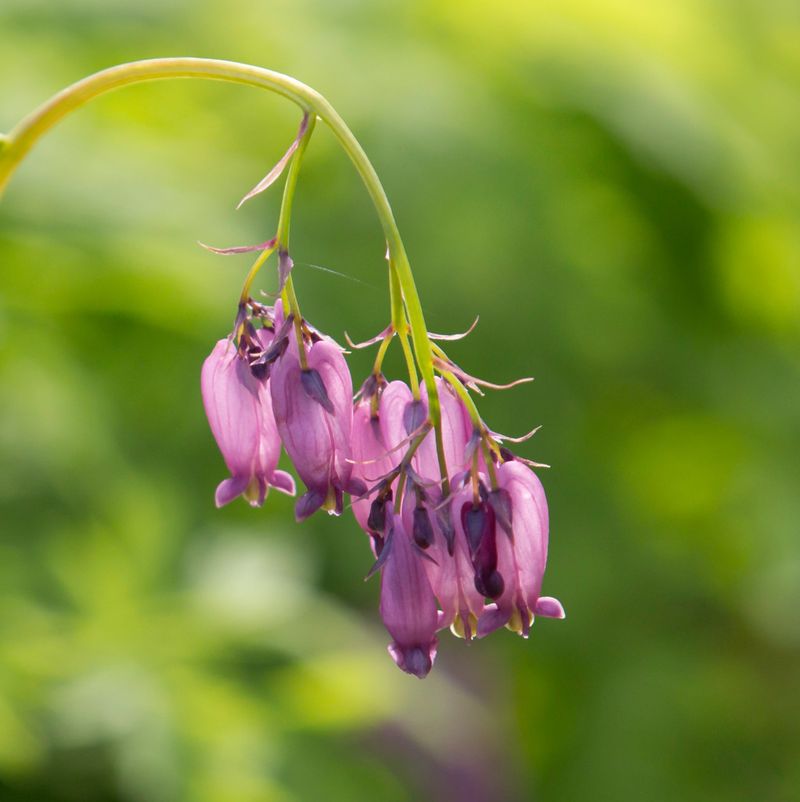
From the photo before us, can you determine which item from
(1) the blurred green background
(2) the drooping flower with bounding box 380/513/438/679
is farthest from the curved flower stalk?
(1) the blurred green background

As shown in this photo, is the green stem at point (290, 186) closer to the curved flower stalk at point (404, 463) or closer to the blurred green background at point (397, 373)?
the curved flower stalk at point (404, 463)

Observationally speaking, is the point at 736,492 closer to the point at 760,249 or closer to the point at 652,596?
the point at 652,596

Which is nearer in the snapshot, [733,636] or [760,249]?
[760,249]

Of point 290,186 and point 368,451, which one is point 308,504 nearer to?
point 368,451

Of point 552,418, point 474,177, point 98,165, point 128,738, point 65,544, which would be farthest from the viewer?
point 552,418

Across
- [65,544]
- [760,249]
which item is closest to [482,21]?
[760,249]

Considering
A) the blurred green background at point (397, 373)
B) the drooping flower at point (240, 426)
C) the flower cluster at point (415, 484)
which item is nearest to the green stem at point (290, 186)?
the flower cluster at point (415, 484)

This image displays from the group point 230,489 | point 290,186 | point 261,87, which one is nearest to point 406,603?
point 230,489
